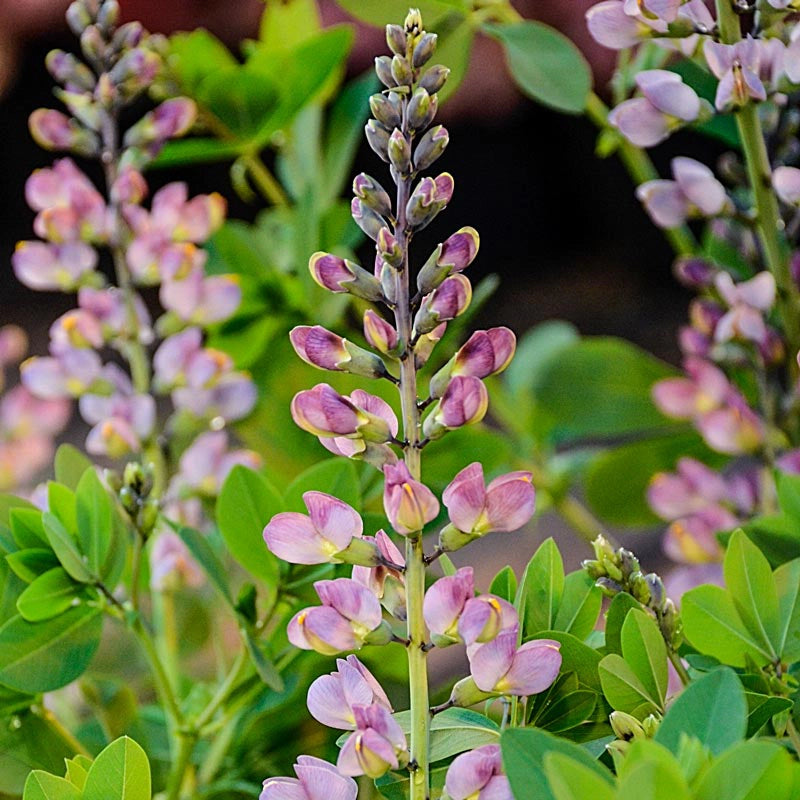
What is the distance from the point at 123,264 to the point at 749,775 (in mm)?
297

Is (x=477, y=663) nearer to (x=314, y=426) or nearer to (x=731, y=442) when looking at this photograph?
(x=314, y=426)

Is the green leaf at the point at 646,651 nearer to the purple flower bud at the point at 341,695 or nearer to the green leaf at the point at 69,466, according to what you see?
the purple flower bud at the point at 341,695

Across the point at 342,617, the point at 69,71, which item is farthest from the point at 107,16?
the point at 342,617

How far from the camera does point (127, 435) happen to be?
1.26 ft

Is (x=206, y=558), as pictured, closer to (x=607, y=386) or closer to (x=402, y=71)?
(x=402, y=71)

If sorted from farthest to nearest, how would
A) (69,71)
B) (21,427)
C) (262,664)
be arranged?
(21,427), (69,71), (262,664)

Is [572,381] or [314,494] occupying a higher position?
Answer: [314,494]

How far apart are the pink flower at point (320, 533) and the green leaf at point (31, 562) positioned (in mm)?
96

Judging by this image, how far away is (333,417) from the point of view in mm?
222

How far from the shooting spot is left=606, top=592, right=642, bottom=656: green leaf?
241 millimetres

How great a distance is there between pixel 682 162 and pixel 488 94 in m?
1.44

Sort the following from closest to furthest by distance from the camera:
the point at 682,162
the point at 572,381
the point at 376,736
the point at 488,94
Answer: the point at 376,736 → the point at 682,162 → the point at 572,381 → the point at 488,94

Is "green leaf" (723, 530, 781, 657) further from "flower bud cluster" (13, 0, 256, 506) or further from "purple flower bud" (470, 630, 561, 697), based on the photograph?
"flower bud cluster" (13, 0, 256, 506)

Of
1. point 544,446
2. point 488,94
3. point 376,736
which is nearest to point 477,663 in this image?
point 376,736
